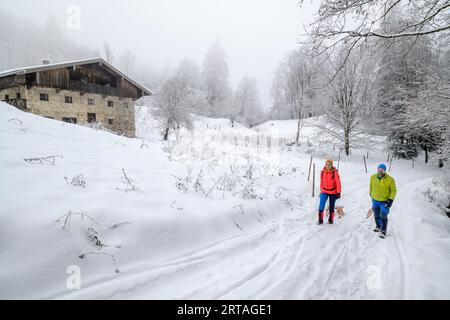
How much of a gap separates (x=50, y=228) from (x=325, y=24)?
5855 mm

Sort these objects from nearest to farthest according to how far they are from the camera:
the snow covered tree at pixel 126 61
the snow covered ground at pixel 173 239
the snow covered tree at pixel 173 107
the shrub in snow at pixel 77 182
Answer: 1. the snow covered ground at pixel 173 239
2. the shrub in snow at pixel 77 182
3. the snow covered tree at pixel 173 107
4. the snow covered tree at pixel 126 61

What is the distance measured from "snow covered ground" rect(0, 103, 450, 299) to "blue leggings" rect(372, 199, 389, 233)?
0.93 ft

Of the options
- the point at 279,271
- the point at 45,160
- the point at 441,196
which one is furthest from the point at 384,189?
the point at 45,160

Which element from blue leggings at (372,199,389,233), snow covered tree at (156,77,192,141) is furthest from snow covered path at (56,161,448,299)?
snow covered tree at (156,77,192,141)

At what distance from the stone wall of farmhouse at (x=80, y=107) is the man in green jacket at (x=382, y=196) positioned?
22443mm

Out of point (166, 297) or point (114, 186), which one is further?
point (114, 186)

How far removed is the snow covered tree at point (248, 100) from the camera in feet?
179

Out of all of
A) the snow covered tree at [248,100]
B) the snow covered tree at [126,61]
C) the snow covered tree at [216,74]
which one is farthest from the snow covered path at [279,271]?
the snow covered tree at [126,61]

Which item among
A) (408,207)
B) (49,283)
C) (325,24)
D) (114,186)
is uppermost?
(325,24)

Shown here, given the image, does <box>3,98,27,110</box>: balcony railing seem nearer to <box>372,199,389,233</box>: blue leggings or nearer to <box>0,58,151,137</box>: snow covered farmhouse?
<box>0,58,151,137</box>: snow covered farmhouse

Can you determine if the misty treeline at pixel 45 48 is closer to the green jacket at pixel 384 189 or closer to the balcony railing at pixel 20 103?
the balcony railing at pixel 20 103

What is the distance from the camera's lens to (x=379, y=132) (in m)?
18.9
